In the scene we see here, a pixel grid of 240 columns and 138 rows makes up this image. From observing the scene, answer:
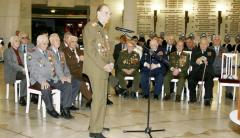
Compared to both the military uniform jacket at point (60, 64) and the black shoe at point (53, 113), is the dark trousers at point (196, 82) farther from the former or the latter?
the black shoe at point (53, 113)

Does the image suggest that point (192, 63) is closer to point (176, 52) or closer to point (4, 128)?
point (176, 52)

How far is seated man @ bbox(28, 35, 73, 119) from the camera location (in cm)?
648

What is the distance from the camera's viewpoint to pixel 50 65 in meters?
6.65

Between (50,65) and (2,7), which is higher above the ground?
(2,7)

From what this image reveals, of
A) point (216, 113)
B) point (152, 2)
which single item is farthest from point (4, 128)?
point (152, 2)

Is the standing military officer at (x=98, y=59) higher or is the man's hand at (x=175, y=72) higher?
the standing military officer at (x=98, y=59)

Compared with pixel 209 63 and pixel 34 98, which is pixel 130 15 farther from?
pixel 34 98

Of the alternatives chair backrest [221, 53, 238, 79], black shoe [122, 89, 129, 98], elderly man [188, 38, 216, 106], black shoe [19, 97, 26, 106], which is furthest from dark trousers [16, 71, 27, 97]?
chair backrest [221, 53, 238, 79]

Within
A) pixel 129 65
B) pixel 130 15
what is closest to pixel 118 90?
pixel 129 65

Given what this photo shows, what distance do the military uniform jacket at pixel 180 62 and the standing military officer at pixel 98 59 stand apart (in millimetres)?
3412

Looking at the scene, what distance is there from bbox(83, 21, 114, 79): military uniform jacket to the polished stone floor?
90 centimetres

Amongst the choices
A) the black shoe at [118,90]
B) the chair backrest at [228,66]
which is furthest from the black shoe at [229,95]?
the black shoe at [118,90]

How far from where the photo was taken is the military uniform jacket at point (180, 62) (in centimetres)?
834

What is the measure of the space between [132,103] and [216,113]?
5.16ft
